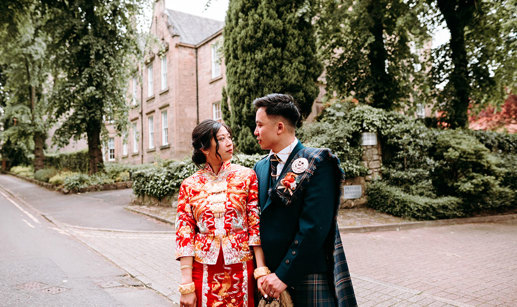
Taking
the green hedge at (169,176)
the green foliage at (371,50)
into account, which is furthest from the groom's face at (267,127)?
the green foliage at (371,50)

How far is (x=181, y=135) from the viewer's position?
23.6 meters

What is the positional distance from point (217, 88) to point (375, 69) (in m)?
10.4

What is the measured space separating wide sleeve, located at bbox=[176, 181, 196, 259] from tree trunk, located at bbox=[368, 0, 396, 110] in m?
13.5

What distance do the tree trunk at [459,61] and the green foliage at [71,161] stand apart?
2354 cm

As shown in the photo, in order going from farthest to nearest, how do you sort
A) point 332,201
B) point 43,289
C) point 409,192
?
point 409,192
point 43,289
point 332,201

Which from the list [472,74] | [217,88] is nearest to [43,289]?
[472,74]

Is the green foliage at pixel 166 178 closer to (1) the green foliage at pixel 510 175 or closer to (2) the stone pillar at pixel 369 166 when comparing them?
(2) the stone pillar at pixel 369 166

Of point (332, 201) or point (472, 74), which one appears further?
point (472, 74)

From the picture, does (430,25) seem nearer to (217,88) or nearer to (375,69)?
(375,69)

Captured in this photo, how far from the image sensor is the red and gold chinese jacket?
7.11 ft

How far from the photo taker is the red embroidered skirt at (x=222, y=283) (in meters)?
2.15

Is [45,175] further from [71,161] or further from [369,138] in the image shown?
[369,138]

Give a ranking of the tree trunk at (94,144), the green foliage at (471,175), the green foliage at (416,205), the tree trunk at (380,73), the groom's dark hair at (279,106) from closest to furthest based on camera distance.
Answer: the groom's dark hair at (279,106) < the green foliage at (416,205) < the green foliage at (471,175) < the tree trunk at (380,73) < the tree trunk at (94,144)

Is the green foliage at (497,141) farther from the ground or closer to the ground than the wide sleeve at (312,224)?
farther from the ground
